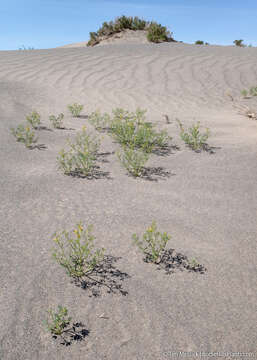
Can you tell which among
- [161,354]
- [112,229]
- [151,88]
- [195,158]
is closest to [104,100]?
[151,88]

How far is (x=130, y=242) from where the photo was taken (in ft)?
8.84

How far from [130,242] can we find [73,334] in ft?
3.10

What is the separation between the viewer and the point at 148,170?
4.09m

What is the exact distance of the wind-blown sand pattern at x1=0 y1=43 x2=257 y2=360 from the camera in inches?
74.5

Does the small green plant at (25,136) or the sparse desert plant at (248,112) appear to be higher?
the sparse desert plant at (248,112)

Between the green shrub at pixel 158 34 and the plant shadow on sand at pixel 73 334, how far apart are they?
18741mm

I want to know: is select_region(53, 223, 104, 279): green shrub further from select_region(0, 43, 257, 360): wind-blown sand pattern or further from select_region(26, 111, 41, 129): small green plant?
select_region(26, 111, 41, 129): small green plant

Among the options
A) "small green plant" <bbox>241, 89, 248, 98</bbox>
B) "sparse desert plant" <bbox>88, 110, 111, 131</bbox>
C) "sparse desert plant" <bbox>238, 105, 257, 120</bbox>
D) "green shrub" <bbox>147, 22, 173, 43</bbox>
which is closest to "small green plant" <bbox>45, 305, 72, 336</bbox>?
"sparse desert plant" <bbox>88, 110, 111, 131</bbox>

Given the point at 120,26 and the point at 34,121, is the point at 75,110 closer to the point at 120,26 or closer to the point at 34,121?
the point at 34,121

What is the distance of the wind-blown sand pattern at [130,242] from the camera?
6.21 ft

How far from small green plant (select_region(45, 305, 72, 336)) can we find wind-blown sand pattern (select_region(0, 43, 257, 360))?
0.05m

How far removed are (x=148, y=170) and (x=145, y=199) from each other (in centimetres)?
79

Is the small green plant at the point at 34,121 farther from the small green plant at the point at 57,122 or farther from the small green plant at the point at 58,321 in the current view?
the small green plant at the point at 58,321

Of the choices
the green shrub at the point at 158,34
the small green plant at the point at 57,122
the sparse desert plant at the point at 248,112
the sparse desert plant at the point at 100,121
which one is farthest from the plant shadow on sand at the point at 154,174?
the green shrub at the point at 158,34
